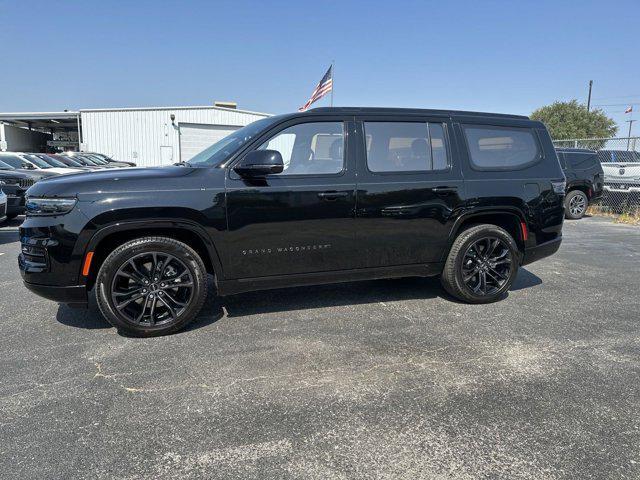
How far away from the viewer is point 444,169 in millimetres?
4391

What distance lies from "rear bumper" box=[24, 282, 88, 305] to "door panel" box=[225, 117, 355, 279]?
1.17 metres

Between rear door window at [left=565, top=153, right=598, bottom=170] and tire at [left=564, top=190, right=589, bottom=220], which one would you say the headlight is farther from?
tire at [left=564, top=190, right=589, bottom=220]

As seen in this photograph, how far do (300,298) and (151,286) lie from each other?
5.45 ft

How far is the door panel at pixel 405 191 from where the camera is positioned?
13.4ft

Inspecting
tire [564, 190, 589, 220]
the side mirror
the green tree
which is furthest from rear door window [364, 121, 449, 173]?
the green tree

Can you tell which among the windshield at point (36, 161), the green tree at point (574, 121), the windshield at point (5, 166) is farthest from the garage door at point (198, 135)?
the green tree at point (574, 121)

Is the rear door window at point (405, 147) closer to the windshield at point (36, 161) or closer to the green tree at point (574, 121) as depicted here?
the windshield at point (36, 161)

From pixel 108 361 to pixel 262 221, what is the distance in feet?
5.24

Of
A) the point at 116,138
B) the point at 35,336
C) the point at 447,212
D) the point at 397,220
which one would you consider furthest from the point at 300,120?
the point at 116,138

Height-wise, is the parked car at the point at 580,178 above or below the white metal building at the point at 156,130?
below

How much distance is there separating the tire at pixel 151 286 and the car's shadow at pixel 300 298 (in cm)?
27

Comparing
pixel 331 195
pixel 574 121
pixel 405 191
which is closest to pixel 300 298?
pixel 331 195

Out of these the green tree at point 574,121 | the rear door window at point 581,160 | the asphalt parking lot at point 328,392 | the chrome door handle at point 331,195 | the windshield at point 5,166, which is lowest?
the asphalt parking lot at point 328,392

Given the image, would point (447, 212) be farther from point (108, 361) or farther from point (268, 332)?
point (108, 361)
